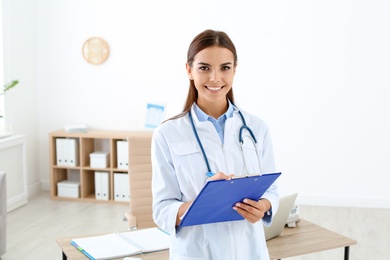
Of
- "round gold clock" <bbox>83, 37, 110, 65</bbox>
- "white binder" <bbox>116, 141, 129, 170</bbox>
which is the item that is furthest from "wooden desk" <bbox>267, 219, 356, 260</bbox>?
"round gold clock" <bbox>83, 37, 110, 65</bbox>

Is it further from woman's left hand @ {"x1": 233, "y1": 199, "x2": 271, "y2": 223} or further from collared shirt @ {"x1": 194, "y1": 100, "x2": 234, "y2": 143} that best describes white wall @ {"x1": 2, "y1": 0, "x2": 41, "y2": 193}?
woman's left hand @ {"x1": 233, "y1": 199, "x2": 271, "y2": 223}

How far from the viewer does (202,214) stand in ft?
5.09

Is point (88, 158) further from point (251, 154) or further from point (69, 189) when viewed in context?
point (251, 154)

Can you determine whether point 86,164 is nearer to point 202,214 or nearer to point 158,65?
point 158,65

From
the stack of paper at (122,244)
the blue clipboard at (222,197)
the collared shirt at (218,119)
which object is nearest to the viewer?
the blue clipboard at (222,197)

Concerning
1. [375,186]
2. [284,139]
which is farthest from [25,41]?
[375,186]

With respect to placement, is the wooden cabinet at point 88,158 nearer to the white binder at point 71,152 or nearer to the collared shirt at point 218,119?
the white binder at point 71,152

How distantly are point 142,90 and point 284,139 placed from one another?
1.71m

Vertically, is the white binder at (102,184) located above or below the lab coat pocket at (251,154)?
below

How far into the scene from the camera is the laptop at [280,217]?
2354 millimetres

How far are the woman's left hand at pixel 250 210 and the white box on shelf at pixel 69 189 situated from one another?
14.2ft

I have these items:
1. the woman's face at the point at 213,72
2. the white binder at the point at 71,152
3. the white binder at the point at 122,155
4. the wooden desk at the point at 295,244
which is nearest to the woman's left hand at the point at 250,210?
the woman's face at the point at 213,72

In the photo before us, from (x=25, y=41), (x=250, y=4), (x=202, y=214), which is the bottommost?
(x=202, y=214)

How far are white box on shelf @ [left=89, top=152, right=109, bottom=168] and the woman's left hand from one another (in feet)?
13.5
